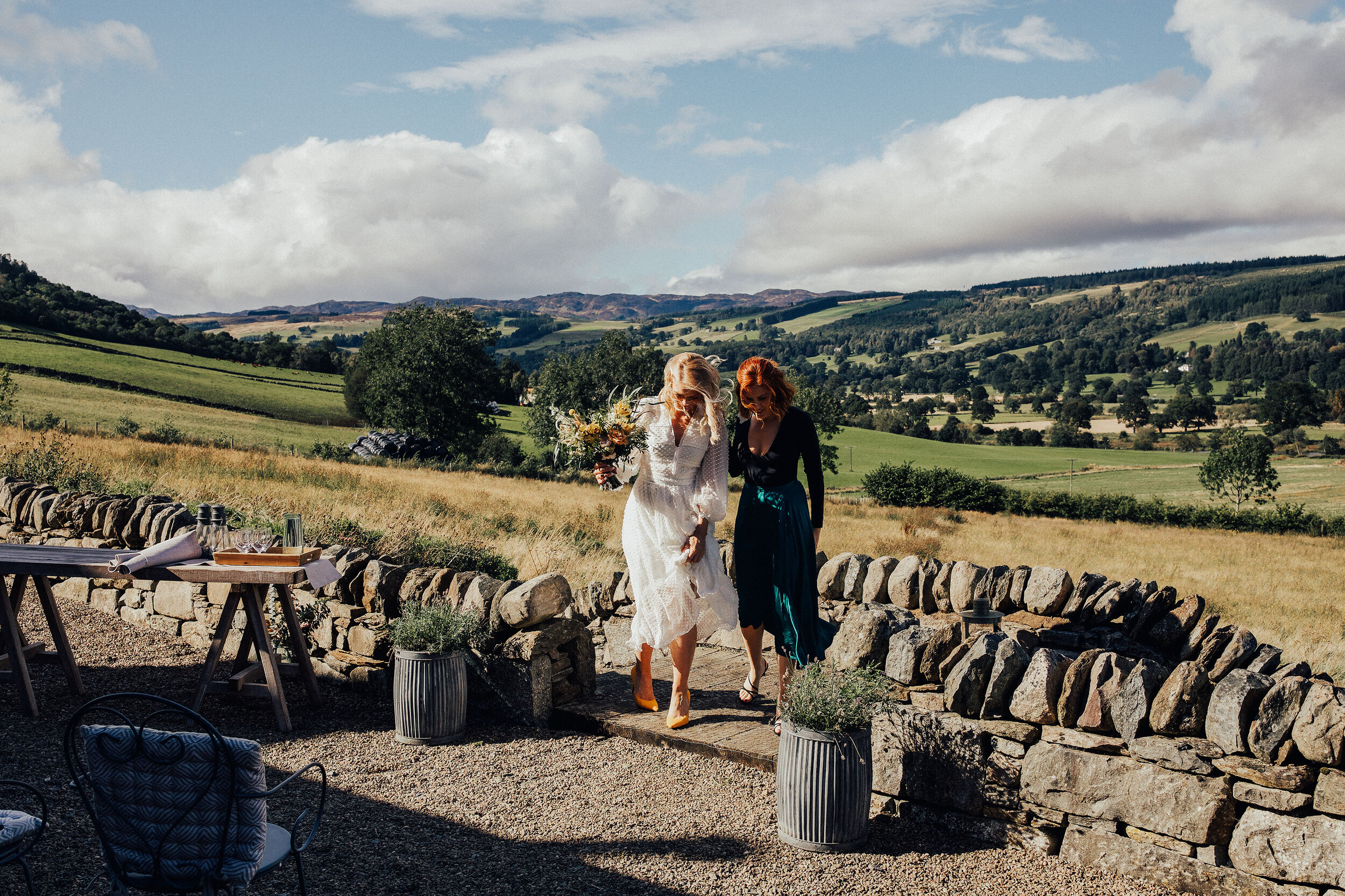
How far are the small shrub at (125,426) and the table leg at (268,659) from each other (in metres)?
25.5

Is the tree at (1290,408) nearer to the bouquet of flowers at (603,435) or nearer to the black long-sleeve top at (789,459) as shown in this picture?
the black long-sleeve top at (789,459)

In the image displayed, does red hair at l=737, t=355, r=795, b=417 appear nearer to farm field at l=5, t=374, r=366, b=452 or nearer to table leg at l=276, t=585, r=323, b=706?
table leg at l=276, t=585, r=323, b=706

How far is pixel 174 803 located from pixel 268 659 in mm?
3131

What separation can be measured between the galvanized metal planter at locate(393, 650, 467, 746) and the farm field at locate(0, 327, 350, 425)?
148ft

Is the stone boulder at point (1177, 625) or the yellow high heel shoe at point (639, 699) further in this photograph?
the stone boulder at point (1177, 625)

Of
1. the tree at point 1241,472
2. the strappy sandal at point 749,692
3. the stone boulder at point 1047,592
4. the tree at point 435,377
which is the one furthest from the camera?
the tree at point 1241,472

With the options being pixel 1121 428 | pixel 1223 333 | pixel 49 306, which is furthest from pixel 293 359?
pixel 1223 333

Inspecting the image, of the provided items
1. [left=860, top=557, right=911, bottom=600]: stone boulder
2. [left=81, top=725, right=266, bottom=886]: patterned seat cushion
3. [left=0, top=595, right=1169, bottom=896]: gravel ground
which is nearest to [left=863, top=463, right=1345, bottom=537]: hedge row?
[left=860, top=557, right=911, bottom=600]: stone boulder

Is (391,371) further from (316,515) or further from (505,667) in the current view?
(505,667)

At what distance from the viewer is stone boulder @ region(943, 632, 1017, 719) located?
419 centimetres

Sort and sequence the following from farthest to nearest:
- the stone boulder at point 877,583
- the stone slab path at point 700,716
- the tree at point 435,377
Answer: the tree at point 435,377 < the stone boulder at point 877,583 < the stone slab path at point 700,716

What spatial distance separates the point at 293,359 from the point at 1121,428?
73.5m

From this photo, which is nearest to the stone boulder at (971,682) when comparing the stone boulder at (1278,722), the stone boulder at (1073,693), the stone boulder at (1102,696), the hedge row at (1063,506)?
the stone boulder at (1073,693)

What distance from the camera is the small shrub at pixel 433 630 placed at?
17.5ft
